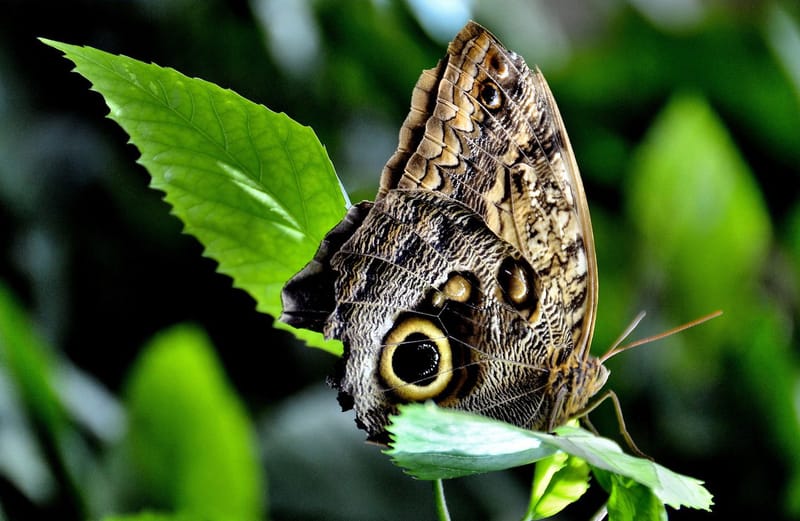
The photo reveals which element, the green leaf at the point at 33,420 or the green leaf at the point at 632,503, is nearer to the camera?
the green leaf at the point at 632,503

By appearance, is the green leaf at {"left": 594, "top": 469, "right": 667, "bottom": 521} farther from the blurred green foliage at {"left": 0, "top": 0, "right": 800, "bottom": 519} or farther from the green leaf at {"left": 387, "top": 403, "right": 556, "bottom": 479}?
the blurred green foliage at {"left": 0, "top": 0, "right": 800, "bottom": 519}

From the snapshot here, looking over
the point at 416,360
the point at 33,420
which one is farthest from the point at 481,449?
the point at 33,420

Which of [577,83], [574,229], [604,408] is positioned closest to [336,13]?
[577,83]

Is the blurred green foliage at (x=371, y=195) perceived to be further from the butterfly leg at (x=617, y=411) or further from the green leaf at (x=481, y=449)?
the green leaf at (x=481, y=449)

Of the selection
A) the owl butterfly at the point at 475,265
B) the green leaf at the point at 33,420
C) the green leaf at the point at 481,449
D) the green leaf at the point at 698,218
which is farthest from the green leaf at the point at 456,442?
the green leaf at the point at 698,218

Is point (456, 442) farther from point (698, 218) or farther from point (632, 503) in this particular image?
point (698, 218)

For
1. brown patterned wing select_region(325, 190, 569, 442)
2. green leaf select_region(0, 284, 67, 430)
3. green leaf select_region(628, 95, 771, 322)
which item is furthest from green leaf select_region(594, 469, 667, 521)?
green leaf select_region(628, 95, 771, 322)
